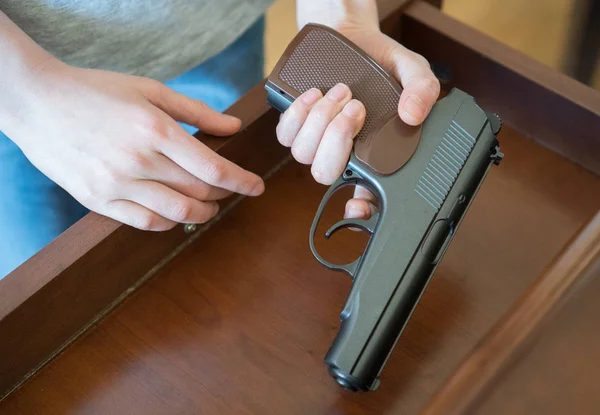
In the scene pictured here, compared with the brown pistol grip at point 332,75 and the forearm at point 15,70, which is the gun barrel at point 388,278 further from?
the forearm at point 15,70

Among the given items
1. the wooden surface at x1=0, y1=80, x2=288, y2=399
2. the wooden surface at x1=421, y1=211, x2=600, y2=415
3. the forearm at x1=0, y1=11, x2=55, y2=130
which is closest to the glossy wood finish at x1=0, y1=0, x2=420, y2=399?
the wooden surface at x1=0, y1=80, x2=288, y2=399

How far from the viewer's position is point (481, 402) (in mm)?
321

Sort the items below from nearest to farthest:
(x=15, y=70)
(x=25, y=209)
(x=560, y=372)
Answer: (x=560, y=372), (x=15, y=70), (x=25, y=209)

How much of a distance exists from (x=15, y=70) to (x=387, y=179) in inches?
10.6

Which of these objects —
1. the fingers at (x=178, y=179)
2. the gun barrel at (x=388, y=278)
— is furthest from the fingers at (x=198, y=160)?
the gun barrel at (x=388, y=278)

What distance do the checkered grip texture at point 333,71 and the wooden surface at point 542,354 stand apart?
0.51ft

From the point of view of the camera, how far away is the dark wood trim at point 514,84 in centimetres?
49

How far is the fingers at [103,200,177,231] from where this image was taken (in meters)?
0.42

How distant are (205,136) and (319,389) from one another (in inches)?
7.7

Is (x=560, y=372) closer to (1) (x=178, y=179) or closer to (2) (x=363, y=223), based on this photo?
(2) (x=363, y=223)

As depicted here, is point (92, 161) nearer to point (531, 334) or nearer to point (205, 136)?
point (205, 136)

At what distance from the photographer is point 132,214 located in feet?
1.37

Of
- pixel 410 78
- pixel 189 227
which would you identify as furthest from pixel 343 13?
pixel 189 227

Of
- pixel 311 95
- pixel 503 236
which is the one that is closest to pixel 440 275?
pixel 503 236
